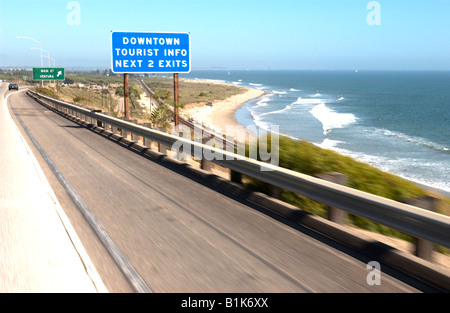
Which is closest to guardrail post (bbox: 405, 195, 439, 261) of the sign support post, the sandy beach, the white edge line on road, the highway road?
the highway road

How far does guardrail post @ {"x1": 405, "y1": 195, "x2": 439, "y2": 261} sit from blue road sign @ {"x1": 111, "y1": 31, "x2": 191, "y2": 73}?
15.2 metres

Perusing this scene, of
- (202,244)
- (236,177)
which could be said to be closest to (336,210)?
(202,244)

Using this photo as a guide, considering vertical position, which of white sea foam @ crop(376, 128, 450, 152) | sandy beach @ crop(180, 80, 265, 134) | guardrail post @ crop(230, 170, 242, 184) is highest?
guardrail post @ crop(230, 170, 242, 184)

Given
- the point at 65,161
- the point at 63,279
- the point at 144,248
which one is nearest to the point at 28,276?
the point at 63,279

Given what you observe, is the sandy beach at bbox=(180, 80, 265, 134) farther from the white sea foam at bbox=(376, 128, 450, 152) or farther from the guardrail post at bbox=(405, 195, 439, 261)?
the guardrail post at bbox=(405, 195, 439, 261)

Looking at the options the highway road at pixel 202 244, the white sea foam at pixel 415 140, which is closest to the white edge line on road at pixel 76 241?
the highway road at pixel 202 244

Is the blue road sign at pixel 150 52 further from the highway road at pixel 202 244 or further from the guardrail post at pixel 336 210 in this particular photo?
the guardrail post at pixel 336 210

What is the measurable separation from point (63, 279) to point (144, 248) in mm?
1245

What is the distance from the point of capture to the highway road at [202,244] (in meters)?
4.95

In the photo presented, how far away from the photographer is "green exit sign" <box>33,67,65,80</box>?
229 ft

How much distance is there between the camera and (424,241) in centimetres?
543

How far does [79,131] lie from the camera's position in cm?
2200

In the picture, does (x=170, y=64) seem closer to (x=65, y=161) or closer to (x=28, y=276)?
(x=65, y=161)

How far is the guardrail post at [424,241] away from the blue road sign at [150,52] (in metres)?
15.2
